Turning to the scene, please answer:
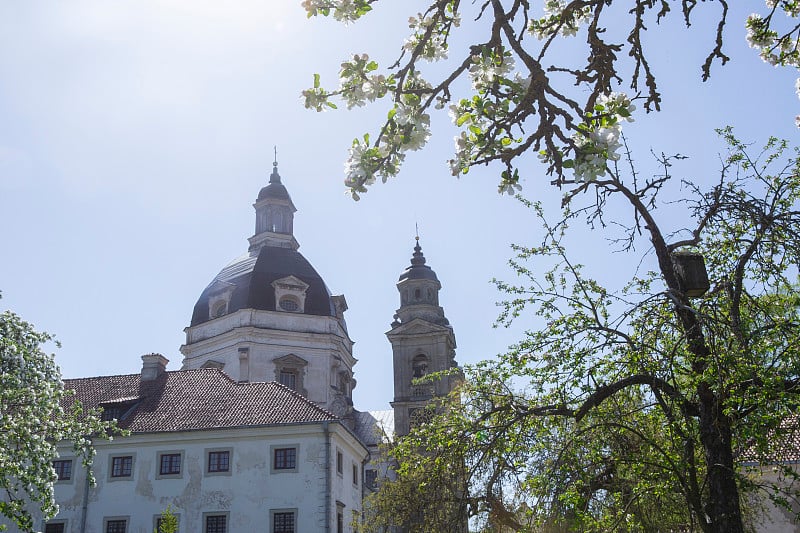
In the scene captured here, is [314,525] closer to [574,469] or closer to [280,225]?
[574,469]

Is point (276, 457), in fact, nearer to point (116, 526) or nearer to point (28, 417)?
point (116, 526)

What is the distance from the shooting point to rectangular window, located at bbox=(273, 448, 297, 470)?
2939 centimetres

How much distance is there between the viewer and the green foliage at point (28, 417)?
18.7 metres

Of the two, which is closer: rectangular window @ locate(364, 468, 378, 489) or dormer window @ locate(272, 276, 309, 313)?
dormer window @ locate(272, 276, 309, 313)

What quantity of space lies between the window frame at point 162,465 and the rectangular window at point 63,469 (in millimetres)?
3371

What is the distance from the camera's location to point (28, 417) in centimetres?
1933

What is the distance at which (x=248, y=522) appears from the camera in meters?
28.5

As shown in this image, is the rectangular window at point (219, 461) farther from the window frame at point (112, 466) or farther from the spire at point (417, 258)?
the spire at point (417, 258)

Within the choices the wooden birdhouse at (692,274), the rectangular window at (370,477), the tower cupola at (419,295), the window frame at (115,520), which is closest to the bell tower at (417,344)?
the tower cupola at (419,295)

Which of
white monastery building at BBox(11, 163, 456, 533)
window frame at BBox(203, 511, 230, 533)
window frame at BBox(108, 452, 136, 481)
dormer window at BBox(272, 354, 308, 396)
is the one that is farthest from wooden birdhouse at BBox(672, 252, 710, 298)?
dormer window at BBox(272, 354, 308, 396)

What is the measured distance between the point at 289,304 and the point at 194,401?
13878 millimetres

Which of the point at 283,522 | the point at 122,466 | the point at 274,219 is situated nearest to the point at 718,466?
the point at 283,522

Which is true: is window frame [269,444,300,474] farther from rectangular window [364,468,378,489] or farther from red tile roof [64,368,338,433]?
rectangular window [364,468,378,489]

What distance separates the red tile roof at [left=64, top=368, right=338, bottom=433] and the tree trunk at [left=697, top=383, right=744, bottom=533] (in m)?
21.9
